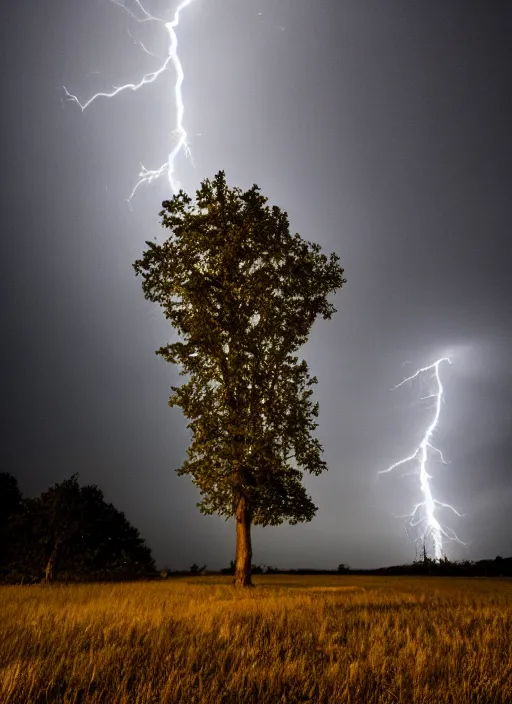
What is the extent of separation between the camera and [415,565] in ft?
137

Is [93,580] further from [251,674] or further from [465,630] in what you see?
[251,674]

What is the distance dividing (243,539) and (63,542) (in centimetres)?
1442

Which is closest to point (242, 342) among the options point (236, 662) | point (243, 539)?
point (243, 539)

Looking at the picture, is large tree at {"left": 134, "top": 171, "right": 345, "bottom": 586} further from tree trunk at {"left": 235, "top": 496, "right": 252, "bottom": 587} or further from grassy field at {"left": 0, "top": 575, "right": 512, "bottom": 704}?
grassy field at {"left": 0, "top": 575, "right": 512, "bottom": 704}

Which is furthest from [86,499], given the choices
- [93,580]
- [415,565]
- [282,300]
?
[415,565]

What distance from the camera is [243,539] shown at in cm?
2048

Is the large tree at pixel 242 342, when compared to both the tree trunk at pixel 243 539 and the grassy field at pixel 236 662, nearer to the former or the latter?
the tree trunk at pixel 243 539

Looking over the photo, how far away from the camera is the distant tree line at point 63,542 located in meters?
28.6

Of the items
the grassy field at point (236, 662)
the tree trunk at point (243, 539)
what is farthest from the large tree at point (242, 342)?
the grassy field at point (236, 662)

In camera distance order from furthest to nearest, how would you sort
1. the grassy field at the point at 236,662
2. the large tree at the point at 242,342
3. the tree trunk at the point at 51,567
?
the tree trunk at the point at 51,567 → the large tree at the point at 242,342 → the grassy field at the point at 236,662

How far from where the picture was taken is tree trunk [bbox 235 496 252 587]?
20266mm

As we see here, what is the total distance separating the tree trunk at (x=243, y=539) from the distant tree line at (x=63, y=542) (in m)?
13.3

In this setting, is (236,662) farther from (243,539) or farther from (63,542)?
(63,542)

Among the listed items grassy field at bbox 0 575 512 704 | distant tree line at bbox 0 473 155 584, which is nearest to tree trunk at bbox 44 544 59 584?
distant tree line at bbox 0 473 155 584
